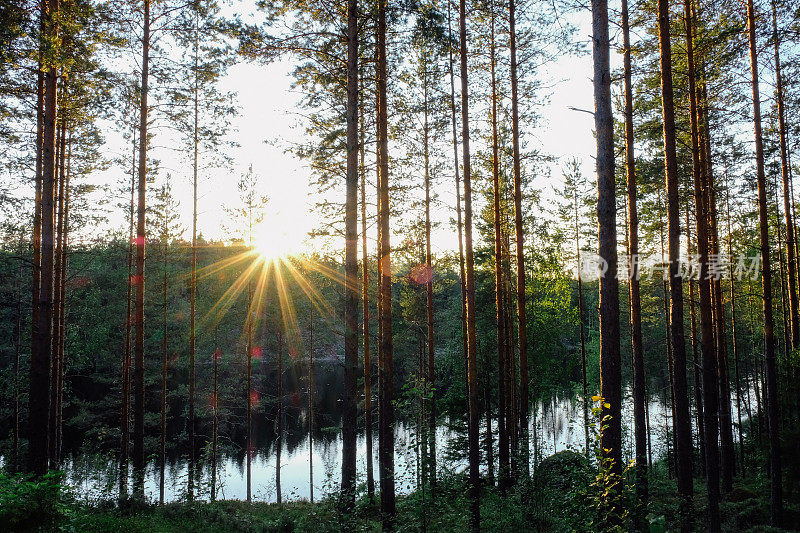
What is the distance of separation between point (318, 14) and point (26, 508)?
9.25 meters

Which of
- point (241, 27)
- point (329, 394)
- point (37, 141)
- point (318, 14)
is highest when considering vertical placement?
point (318, 14)

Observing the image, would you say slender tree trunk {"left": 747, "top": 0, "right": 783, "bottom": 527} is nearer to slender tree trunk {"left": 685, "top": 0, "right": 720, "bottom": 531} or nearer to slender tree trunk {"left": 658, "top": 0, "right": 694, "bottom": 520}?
slender tree trunk {"left": 685, "top": 0, "right": 720, "bottom": 531}

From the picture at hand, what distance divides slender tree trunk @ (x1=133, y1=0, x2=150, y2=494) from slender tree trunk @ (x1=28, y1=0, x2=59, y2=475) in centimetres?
170

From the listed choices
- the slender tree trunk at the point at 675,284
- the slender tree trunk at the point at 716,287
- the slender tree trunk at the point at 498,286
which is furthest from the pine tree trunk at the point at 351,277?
the slender tree trunk at the point at 716,287

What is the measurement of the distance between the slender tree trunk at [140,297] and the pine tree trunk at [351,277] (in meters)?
5.86

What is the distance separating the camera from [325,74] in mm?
8109

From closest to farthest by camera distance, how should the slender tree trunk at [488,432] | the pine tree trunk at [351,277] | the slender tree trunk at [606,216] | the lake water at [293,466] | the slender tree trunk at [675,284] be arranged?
the slender tree trunk at [606,216] → the pine tree trunk at [351,277] → the slender tree trunk at [675,284] → the slender tree trunk at [488,432] → the lake water at [293,466]

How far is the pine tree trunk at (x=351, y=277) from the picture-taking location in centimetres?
736

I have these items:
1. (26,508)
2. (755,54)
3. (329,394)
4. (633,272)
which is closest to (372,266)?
(633,272)

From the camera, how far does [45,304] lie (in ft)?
27.9

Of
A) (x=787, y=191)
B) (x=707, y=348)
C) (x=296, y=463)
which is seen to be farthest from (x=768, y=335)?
(x=296, y=463)

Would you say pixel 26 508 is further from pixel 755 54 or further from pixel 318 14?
pixel 755 54

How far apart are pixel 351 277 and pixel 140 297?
6.32 meters

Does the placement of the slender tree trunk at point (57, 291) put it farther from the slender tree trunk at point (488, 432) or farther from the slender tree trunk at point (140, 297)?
the slender tree trunk at point (488, 432)
